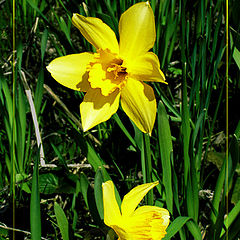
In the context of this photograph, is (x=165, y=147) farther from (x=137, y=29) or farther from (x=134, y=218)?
(x=137, y=29)

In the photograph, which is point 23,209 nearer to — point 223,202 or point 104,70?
point 104,70

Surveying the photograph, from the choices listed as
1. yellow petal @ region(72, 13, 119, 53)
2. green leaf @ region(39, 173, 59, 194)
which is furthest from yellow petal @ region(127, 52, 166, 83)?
green leaf @ region(39, 173, 59, 194)

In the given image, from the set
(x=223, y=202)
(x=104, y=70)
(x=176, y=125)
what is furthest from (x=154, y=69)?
(x=176, y=125)

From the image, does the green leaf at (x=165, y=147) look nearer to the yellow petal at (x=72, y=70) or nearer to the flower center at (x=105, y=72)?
the flower center at (x=105, y=72)

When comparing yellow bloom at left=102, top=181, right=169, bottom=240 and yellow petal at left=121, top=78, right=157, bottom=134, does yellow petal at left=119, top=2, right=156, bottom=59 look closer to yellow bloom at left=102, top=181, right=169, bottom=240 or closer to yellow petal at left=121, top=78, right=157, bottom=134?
yellow petal at left=121, top=78, right=157, bottom=134

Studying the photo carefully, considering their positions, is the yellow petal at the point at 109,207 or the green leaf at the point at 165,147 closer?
the yellow petal at the point at 109,207

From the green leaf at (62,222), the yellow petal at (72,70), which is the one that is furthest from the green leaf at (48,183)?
the yellow petal at (72,70)

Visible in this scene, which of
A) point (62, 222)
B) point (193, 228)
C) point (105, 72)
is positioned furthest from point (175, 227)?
point (105, 72)

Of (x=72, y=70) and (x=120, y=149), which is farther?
(x=120, y=149)
